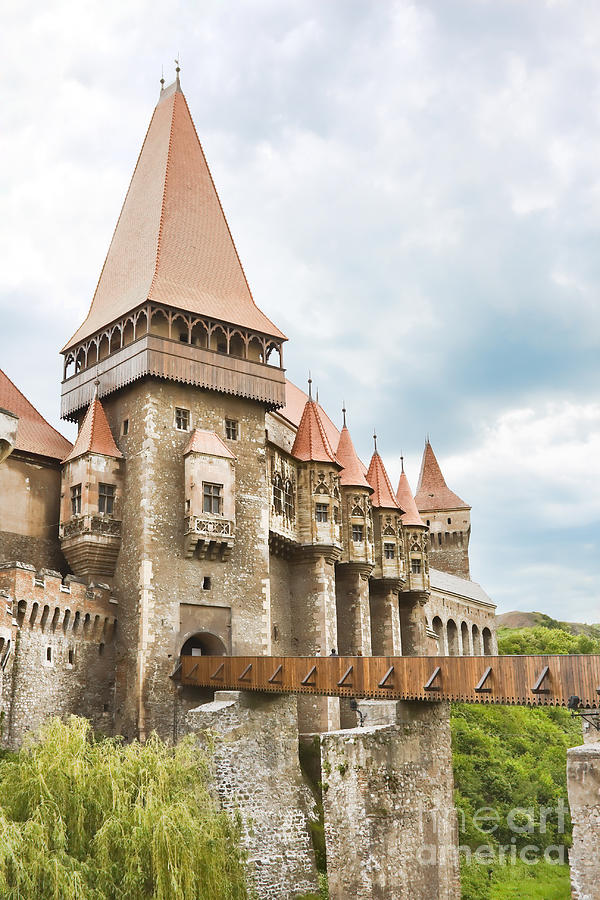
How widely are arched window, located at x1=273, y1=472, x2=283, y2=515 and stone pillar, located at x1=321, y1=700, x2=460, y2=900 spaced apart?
1382cm

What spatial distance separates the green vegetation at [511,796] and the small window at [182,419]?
16.9 m

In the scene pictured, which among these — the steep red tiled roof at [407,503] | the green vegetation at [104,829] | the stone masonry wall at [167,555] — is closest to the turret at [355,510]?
the steep red tiled roof at [407,503]

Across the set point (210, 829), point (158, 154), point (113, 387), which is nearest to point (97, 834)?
point (210, 829)

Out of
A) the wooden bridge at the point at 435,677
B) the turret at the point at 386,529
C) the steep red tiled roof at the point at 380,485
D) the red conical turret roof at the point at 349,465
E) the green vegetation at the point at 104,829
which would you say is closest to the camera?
the green vegetation at the point at 104,829

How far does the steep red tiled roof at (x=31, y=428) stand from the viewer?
32.8 m

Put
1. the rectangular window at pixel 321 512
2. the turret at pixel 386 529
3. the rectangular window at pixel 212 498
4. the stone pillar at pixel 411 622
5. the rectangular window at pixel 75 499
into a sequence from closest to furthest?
the rectangular window at pixel 212 498 < the rectangular window at pixel 75 499 < the rectangular window at pixel 321 512 < the turret at pixel 386 529 < the stone pillar at pixel 411 622

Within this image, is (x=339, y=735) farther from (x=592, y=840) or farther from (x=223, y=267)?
(x=223, y=267)

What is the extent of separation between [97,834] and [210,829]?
304 centimetres

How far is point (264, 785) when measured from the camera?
2592 cm

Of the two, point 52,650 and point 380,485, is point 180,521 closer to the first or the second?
point 52,650

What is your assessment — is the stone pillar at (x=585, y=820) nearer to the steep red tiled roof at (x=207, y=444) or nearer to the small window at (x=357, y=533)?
the steep red tiled roof at (x=207, y=444)

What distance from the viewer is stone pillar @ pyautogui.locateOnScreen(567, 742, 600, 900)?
1606 centimetres

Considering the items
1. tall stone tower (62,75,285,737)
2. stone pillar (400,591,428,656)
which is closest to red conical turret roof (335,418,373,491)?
tall stone tower (62,75,285,737)

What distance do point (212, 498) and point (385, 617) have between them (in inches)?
539
